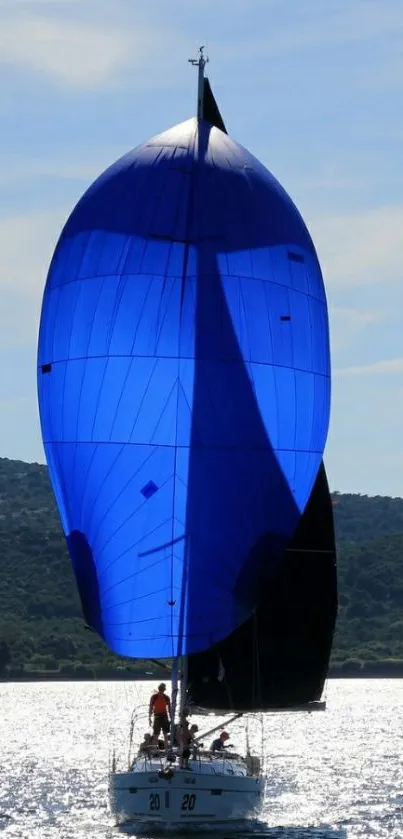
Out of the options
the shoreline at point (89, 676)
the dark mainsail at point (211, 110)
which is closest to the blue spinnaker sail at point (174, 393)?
the dark mainsail at point (211, 110)

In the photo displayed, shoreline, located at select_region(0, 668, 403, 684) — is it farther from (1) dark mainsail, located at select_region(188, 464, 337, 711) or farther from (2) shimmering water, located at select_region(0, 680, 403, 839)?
(1) dark mainsail, located at select_region(188, 464, 337, 711)

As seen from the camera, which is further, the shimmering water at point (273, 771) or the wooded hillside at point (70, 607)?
the wooded hillside at point (70, 607)

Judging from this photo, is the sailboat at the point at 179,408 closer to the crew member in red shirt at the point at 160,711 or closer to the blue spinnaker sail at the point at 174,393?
the blue spinnaker sail at the point at 174,393

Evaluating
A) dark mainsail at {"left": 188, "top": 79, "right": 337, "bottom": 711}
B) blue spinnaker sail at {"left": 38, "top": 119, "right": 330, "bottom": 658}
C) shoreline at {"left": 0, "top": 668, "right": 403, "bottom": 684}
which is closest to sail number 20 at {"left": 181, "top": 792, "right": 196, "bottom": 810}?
blue spinnaker sail at {"left": 38, "top": 119, "right": 330, "bottom": 658}

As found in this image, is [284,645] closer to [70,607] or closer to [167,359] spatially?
[167,359]

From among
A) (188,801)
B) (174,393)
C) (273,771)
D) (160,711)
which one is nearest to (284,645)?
(160,711)

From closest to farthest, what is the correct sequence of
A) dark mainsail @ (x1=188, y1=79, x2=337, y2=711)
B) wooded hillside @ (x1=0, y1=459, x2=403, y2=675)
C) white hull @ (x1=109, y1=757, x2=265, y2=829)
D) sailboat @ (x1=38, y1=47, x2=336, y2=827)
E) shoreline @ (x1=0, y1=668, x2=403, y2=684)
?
white hull @ (x1=109, y1=757, x2=265, y2=829), sailboat @ (x1=38, y1=47, x2=336, y2=827), dark mainsail @ (x1=188, y1=79, x2=337, y2=711), shoreline @ (x1=0, y1=668, x2=403, y2=684), wooded hillside @ (x1=0, y1=459, x2=403, y2=675)
